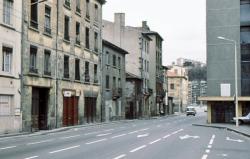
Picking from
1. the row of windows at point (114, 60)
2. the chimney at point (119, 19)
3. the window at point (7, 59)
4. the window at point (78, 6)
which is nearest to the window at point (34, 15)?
the window at point (7, 59)

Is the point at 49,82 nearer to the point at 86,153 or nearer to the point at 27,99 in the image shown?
the point at 27,99

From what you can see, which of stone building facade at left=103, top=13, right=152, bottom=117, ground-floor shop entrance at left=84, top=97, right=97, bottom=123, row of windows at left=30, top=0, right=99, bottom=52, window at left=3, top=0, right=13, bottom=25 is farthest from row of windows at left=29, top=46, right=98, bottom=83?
stone building facade at left=103, top=13, right=152, bottom=117

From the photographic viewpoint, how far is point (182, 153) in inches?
687

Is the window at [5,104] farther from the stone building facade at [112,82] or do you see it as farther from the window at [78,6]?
the stone building facade at [112,82]

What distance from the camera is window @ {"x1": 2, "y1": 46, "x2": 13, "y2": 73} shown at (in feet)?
102

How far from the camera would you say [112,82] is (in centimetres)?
5859

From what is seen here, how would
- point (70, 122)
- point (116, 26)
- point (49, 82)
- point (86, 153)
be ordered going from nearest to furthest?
point (86, 153), point (49, 82), point (70, 122), point (116, 26)

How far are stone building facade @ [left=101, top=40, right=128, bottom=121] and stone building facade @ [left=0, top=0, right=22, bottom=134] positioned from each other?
69.7 feet

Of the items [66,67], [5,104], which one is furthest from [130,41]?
[5,104]

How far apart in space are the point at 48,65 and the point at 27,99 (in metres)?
4.98

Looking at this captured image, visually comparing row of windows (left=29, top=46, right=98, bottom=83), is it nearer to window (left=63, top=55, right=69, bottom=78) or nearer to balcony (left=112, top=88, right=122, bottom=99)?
window (left=63, top=55, right=69, bottom=78)

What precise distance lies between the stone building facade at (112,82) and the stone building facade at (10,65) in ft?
69.7

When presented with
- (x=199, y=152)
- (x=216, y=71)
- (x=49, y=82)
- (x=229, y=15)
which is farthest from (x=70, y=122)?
(x=199, y=152)

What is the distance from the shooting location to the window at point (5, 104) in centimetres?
3039
